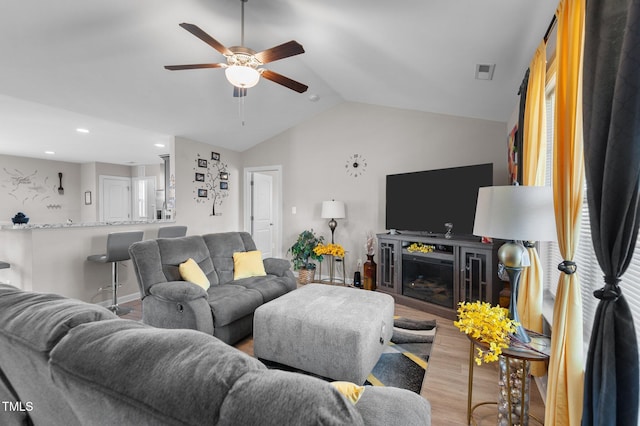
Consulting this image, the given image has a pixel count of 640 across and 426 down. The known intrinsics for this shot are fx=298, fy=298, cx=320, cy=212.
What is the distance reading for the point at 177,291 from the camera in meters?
2.36

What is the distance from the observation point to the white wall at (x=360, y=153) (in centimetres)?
393

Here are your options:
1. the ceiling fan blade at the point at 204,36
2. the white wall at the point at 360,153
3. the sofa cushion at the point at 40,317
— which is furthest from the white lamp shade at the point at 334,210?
the sofa cushion at the point at 40,317

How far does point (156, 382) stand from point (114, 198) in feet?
27.8

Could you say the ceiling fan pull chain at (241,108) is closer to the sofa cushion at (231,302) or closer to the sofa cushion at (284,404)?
the sofa cushion at (231,302)

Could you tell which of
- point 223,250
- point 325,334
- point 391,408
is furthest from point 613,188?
point 223,250

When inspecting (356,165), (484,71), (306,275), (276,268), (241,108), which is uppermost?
(241,108)

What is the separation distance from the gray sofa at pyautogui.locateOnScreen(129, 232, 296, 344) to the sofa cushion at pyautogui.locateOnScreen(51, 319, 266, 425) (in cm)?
180

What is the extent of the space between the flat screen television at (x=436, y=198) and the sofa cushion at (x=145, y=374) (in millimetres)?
3355

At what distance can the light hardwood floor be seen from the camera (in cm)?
181

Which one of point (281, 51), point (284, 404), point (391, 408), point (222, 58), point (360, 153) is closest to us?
point (284, 404)

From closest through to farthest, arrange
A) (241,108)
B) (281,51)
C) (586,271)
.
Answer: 1. (586,271)
2. (281,51)
3. (241,108)

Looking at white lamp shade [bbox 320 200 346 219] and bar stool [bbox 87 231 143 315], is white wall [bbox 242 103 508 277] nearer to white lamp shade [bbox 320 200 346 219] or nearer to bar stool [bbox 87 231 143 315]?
white lamp shade [bbox 320 200 346 219]

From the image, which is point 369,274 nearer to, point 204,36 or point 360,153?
point 360,153

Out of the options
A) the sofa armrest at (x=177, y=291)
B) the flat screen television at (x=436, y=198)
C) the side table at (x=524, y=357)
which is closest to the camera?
the side table at (x=524, y=357)
